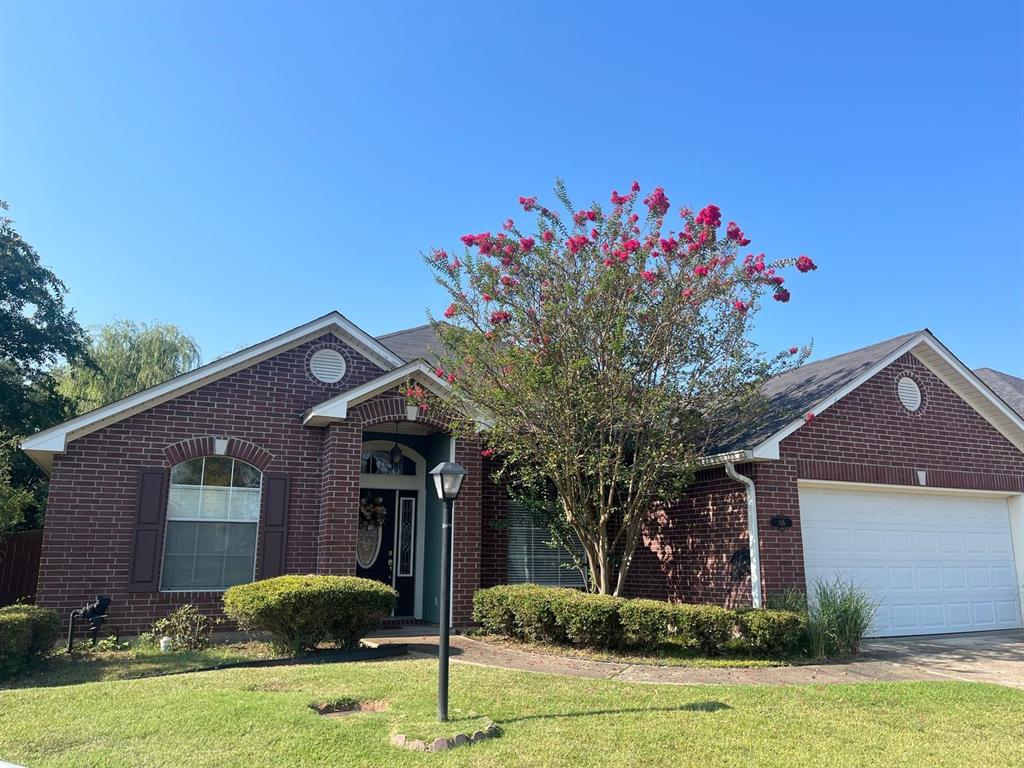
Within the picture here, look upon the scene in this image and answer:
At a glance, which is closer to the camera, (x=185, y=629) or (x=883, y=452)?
(x=185, y=629)

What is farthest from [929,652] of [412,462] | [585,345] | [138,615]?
[138,615]

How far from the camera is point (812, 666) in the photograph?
363 inches

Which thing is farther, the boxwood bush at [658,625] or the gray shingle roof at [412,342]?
the gray shingle roof at [412,342]

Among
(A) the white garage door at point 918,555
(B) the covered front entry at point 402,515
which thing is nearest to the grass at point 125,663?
(B) the covered front entry at point 402,515

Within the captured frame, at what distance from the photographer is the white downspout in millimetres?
10914

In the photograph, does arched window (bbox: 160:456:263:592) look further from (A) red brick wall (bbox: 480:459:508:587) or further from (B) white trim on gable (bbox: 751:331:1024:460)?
(B) white trim on gable (bbox: 751:331:1024:460)

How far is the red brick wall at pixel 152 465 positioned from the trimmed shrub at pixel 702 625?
5.69m

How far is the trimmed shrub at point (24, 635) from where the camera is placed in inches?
321

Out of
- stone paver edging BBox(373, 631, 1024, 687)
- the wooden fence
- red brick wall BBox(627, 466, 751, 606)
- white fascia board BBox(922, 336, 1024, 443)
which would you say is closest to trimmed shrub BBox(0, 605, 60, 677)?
stone paver edging BBox(373, 631, 1024, 687)

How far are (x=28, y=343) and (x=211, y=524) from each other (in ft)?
44.8

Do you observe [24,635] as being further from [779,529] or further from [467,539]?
[779,529]

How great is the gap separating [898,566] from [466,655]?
739cm

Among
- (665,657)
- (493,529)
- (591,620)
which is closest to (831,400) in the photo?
(665,657)

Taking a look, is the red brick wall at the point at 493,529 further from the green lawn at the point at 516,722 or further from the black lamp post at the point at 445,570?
the black lamp post at the point at 445,570
